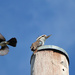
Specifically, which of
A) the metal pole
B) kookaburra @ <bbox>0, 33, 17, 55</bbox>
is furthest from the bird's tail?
the metal pole

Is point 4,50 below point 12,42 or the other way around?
below

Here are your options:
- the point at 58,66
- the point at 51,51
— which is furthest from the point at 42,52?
the point at 58,66

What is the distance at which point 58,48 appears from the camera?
3.61 meters

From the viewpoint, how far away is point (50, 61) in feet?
11.2

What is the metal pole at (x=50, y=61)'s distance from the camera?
10.9 feet

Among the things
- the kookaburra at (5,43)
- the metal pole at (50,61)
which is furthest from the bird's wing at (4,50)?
the metal pole at (50,61)

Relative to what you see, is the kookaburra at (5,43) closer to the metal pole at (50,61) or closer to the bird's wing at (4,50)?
the bird's wing at (4,50)

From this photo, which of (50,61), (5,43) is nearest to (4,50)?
(5,43)

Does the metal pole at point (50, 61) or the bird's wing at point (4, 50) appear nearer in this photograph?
the metal pole at point (50, 61)

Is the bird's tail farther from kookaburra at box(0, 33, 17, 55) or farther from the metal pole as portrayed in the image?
the metal pole

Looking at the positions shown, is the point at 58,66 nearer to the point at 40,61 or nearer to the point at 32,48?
the point at 40,61

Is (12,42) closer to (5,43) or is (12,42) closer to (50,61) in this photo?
(5,43)

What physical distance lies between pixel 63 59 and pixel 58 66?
7.1 inches

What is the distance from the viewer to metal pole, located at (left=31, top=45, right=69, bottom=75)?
3.33 meters
